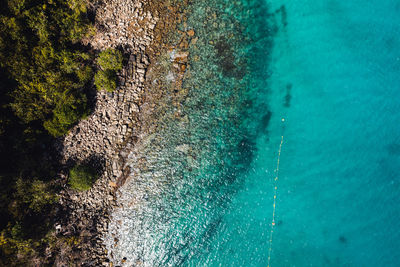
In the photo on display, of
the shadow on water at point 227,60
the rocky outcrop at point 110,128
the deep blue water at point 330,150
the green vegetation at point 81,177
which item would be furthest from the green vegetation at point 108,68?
the deep blue water at point 330,150

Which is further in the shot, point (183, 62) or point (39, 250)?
point (183, 62)

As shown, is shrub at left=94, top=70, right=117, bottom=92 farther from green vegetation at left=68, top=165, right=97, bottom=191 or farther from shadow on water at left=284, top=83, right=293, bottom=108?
shadow on water at left=284, top=83, right=293, bottom=108

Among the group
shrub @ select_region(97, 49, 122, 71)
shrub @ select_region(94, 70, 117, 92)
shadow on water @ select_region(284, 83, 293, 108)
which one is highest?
shrub @ select_region(97, 49, 122, 71)

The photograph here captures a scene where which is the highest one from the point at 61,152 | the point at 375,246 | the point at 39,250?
the point at 61,152

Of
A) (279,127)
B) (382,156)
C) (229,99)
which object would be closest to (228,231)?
(279,127)

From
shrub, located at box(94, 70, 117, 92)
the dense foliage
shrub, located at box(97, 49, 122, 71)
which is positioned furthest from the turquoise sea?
the dense foliage

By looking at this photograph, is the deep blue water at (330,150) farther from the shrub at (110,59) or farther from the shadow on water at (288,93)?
the shrub at (110,59)

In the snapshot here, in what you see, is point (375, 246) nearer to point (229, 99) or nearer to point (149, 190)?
point (229, 99)
